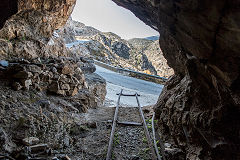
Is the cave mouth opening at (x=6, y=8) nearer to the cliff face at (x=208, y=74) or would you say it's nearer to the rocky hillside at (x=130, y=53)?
the cliff face at (x=208, y=74)

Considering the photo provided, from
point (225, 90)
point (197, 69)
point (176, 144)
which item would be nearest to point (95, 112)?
point (176, 144)

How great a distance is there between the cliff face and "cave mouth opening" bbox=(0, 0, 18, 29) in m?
6.17

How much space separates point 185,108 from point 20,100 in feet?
18.8

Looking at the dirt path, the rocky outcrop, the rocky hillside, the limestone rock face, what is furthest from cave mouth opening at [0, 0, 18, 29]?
the rocky hillside

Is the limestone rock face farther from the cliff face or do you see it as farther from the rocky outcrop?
the cliff face

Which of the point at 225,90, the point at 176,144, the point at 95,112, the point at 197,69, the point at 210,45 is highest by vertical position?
the point at 210,45

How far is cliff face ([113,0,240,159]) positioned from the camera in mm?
2943

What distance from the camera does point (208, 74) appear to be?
4.19 meters

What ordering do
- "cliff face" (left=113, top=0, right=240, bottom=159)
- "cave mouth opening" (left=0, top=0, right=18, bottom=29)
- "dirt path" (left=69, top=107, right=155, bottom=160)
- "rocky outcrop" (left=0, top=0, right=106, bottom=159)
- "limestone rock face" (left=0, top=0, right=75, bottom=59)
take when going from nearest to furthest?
"cliff face" (left=113, top=0, right=240, bottom=159), "rocky outcrop" (left=0, top=0, right=106, bottom=159), "dirt path" (left=69, top=107, right=155, bottom=160), "cave mouth opening" (left=0, top=0, right=18, bottom=29), "limestone rock face" (left=0, top=0, right=75, bottom=59)

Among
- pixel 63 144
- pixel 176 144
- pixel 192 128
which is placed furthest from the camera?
pixel 176 144

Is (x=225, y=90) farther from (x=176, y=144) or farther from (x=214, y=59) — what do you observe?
(x=176, y=144)

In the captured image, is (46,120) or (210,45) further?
(46,120)

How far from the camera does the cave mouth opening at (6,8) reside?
742 cm

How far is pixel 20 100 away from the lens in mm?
6531
